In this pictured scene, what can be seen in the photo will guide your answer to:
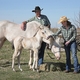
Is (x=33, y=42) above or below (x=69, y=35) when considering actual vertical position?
below

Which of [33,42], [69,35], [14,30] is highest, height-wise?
[14,30]

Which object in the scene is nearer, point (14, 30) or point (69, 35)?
point (69, 35)

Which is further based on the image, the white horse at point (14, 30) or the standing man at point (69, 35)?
the white horse at point (14, 30)

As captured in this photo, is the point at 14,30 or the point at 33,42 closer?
the point at 33,42

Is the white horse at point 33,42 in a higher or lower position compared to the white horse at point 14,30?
lower

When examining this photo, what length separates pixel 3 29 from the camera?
7.27 m

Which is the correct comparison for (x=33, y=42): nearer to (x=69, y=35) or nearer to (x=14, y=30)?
(x=69, y=35)

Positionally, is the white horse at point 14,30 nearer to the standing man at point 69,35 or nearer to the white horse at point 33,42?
the white horse at point 33,42

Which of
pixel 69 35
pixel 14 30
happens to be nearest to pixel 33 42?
pixel 69 35

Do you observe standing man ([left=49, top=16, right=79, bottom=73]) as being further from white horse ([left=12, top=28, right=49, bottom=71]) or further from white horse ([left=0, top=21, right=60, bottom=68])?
white horse ([left=0, top=21, right=60, bottom=68])

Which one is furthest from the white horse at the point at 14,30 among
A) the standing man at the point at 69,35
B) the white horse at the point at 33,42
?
the standing man at the point at 69,35

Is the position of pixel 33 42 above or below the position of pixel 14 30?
below

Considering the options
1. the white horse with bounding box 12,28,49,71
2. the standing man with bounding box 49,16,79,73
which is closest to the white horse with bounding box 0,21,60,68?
the white horse with bounding box 12,28,49,71

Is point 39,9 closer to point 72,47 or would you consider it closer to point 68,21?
point 68,21
